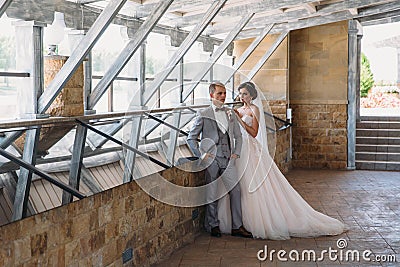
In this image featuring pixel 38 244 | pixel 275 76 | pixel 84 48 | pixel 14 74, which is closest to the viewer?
pixel 38 244

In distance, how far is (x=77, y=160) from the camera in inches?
158

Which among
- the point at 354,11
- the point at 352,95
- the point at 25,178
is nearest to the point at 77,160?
the point at 25,178

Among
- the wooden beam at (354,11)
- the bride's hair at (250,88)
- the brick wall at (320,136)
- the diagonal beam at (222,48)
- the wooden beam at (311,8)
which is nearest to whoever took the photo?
the bride's hair at (250,88)

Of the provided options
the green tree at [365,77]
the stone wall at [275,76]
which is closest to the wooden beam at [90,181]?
the stone wall at [275,76]

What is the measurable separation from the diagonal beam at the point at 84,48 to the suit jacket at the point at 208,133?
3.97 ft

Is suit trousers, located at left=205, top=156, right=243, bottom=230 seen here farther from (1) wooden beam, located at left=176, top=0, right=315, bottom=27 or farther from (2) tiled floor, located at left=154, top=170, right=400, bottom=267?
(1) wooden beam, located at left=176, top=0, right=315, bottom=27

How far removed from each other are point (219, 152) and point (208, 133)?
8.4 inches

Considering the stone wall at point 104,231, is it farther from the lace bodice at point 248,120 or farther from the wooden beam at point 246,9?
the wooden beam at point 246,9

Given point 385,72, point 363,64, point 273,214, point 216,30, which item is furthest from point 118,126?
point 385,72

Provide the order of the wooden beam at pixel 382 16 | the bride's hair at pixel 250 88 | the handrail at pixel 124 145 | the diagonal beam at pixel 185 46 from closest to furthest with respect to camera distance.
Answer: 1. the handrail at pixel 124 145
2. the bride's hair at pixel 250 88
3. the diagonal beam at pixel 185 46
4. the wooden beam at pixel 382 16

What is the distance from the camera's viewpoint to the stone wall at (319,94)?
11.1m

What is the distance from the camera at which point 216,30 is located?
999cm

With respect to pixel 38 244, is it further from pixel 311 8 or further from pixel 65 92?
pixel 311 8

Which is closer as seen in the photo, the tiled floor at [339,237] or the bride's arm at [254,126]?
the tiled floor at [339,237]
